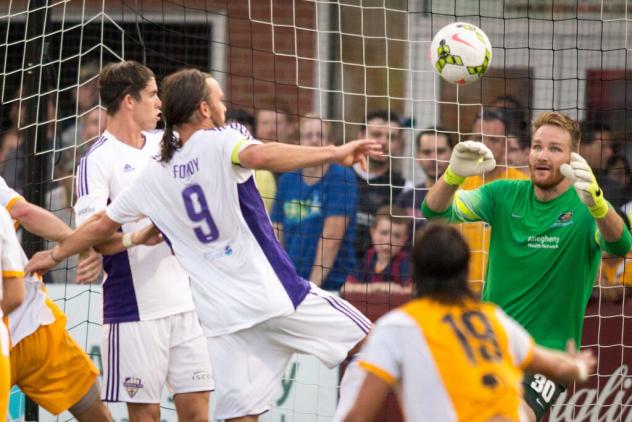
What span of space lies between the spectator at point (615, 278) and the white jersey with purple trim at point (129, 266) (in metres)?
3.30

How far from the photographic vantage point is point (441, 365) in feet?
14.2

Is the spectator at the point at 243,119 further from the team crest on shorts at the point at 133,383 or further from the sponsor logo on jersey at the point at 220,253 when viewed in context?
the sponsor logo on jersey at the point at 220,253

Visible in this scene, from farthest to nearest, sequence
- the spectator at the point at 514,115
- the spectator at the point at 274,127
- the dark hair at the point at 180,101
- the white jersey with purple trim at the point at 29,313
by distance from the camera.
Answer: the spectator at the point at 514,115 → the spectator at the point at 274,127 → the white jersey with purple trim at the point at 29,313 → the dark hair at the point at 180,101

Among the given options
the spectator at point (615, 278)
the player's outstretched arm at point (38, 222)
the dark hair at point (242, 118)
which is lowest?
the spectator at point (615, 278)

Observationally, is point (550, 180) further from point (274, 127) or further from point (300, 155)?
point (274, 127)

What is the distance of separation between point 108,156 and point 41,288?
802 millimetres

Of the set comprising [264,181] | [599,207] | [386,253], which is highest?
[599,207]

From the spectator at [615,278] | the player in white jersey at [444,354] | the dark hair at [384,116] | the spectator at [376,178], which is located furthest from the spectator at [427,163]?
the player in white jersey at [444,354]

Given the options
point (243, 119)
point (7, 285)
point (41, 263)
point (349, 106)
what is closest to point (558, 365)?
point (7, 285)

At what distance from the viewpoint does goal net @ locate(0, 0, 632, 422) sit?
331 inches

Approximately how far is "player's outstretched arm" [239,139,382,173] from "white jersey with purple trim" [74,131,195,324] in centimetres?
123

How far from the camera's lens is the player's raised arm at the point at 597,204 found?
589 cm

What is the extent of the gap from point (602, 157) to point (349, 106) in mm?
2755

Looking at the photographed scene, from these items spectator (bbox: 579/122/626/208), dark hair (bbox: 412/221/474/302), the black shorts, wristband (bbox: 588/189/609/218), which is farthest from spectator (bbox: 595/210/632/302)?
dark hair (bbox: 412/221/474/302)
